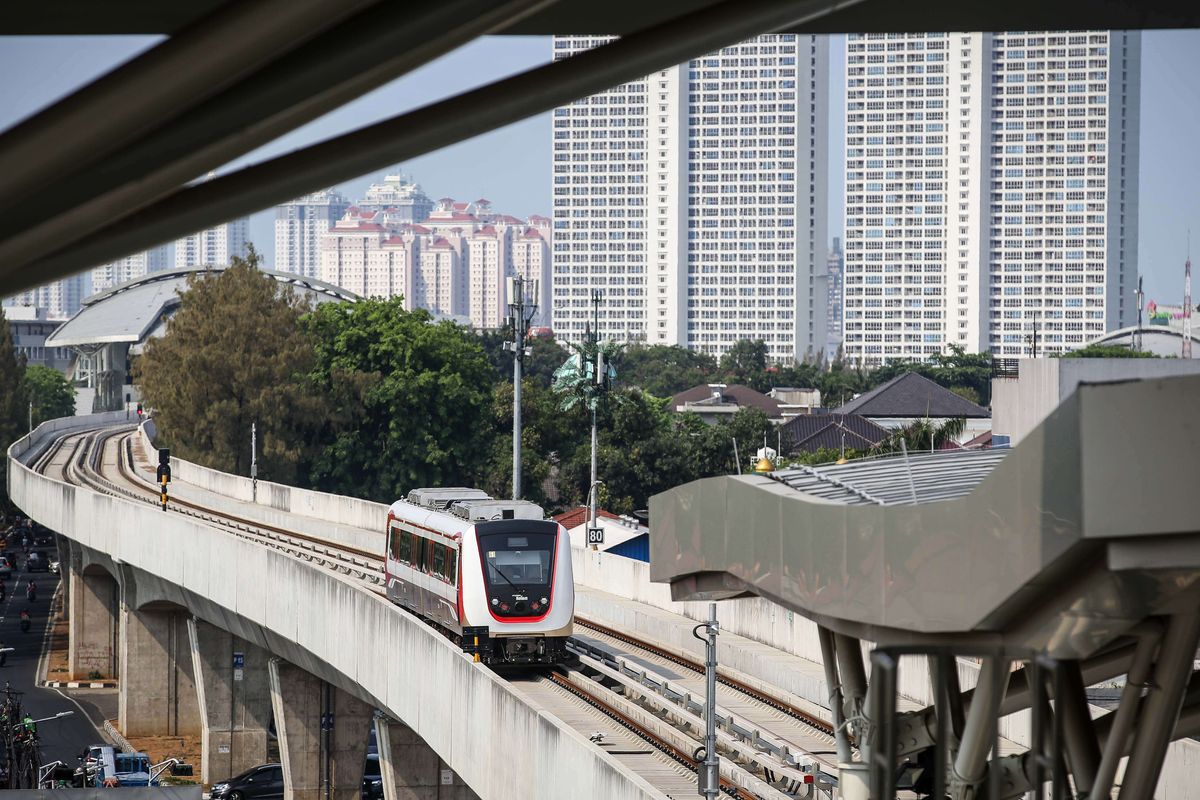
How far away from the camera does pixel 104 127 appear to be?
279 centimetres

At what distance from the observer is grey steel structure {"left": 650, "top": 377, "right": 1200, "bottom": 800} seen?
4410mm

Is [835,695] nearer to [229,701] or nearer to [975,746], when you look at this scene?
[975,746]

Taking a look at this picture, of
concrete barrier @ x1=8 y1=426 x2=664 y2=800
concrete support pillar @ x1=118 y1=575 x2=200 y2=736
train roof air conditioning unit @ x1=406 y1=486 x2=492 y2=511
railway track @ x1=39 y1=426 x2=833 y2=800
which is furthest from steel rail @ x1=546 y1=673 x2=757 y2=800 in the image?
concrete support pillar @ x1=118 y1=575 x2=200 y2=736

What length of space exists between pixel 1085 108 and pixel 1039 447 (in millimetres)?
194727

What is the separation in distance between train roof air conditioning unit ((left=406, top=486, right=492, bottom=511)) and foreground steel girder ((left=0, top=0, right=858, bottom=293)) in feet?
77.1

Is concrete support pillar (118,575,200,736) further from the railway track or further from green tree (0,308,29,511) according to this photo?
green tree (0,308,29,511)

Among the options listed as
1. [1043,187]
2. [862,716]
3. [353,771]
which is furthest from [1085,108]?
[862,716]

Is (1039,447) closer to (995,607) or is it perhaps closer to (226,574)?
(995,607)

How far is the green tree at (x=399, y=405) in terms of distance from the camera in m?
74.1

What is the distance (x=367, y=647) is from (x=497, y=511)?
306 centimetres

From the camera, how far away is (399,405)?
74.2 meters

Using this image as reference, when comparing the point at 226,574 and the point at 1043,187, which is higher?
the point at 1043,187

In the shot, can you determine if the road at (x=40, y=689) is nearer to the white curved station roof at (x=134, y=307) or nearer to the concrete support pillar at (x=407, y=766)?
the concrete support pillar at (x=407, y=766)

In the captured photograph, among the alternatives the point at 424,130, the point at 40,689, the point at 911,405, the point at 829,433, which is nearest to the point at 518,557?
the point at 424,130
